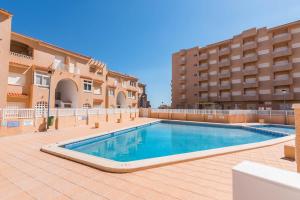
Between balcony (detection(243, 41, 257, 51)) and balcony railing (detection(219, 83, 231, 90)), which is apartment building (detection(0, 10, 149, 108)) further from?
balcony (detection(243, 41, 257, 51))

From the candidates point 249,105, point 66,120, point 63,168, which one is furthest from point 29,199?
point 249,105

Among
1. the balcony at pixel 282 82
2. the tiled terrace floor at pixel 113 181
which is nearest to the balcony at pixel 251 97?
the balcony at pixel 282 82

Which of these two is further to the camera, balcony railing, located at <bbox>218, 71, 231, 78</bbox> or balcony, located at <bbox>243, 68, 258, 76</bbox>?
balcony railing, located at <bbox>218, 71, 231, 78</bbox>

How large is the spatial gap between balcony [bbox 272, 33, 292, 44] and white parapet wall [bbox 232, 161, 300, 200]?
39.8 metres

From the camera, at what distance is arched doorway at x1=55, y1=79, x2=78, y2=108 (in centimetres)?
2355

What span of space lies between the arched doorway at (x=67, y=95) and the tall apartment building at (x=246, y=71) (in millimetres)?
29435

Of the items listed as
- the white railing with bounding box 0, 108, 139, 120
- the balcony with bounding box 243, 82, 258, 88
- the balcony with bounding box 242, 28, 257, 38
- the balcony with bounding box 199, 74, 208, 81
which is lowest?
the white railing with bounding box 0, 108, 139, 120

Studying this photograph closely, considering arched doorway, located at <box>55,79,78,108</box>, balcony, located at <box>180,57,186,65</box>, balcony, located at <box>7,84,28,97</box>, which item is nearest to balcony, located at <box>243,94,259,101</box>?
balcony, located at <box>180,57,186,65</box>

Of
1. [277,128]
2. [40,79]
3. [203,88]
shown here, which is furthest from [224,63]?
[40,79]

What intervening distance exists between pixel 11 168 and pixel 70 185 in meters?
2.63

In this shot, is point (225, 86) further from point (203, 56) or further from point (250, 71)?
point (203, 56)

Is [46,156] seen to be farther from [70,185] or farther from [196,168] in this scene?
[196,168]

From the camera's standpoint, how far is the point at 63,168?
492 centimetres

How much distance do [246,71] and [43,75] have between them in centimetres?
3744
